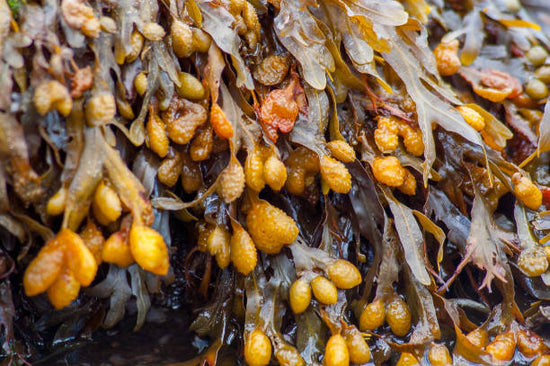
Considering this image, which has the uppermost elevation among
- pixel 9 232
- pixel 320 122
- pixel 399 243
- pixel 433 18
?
pixel 433 18

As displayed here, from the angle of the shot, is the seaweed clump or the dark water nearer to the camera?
the seaweed clump

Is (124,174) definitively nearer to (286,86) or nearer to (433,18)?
(286,86)

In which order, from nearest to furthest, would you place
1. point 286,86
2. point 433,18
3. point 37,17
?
point 37,17 → point 286,86 → point 433,18

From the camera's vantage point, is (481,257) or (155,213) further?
(481,257)

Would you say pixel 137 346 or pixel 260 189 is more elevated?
pixel 260 189

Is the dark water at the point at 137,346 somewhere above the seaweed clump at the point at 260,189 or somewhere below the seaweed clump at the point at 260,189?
below

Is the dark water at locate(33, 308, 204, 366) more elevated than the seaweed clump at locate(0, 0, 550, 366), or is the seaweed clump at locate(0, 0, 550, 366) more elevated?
the seaweed clump at locate(0, 0, 550, 366)

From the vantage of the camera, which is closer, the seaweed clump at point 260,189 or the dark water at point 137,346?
the seaweed clump at point 260,189

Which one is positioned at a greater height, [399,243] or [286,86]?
[286,86]

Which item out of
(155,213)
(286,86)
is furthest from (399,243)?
(155,213)

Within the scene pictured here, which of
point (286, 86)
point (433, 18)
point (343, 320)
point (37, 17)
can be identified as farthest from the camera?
point (433, 18)
